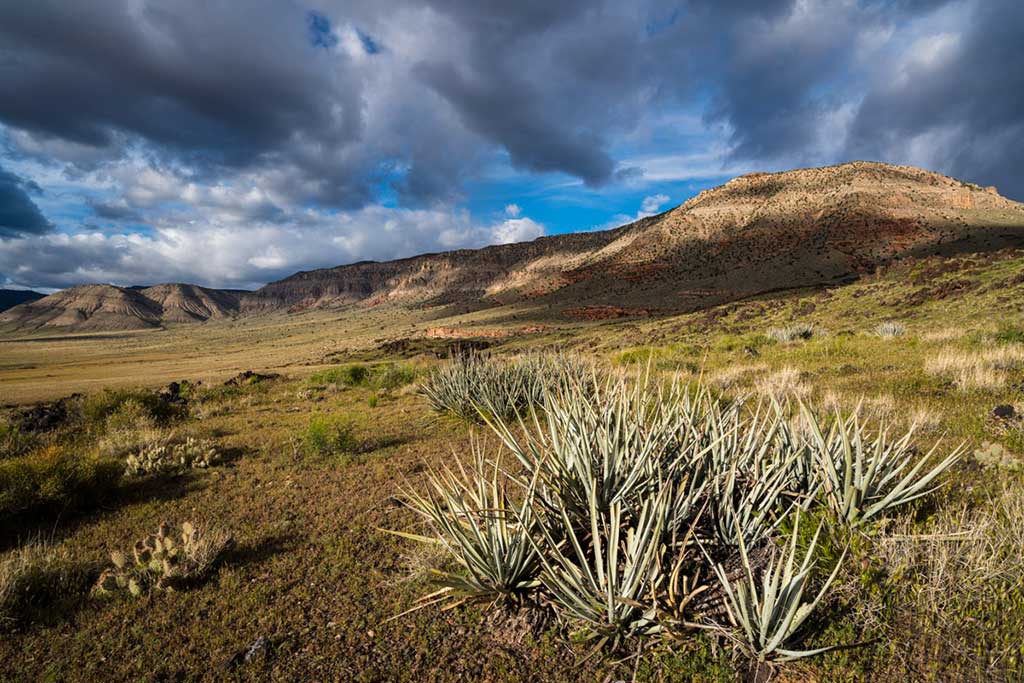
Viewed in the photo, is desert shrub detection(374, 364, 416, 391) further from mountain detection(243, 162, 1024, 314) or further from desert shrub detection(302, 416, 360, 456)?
mountain detection(243, 162, 1024, 314)

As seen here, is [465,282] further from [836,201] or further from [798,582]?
[798,582]

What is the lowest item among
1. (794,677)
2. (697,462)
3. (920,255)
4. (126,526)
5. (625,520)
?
(126,526)

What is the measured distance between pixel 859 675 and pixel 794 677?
278mm

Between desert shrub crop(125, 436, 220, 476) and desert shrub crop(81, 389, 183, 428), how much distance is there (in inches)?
159

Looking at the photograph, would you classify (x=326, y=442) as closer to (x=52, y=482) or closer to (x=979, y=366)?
(x=52, y=482)

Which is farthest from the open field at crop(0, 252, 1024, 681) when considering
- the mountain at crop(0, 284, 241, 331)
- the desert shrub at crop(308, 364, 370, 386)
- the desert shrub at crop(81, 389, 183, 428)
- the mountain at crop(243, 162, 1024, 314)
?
the mountain at crop(0, 284, 241, 331)

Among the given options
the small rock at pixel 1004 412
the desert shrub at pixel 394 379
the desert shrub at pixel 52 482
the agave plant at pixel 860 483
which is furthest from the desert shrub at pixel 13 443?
the small rock at pixel 1004 412

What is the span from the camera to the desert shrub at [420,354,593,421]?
8.05 meters

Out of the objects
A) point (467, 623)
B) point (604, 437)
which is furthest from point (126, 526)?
point (604, 437)

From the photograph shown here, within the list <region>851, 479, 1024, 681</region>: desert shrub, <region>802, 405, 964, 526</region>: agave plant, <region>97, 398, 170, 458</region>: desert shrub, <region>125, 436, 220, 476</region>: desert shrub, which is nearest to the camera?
<region>851, 479, 1024, 681</region>: desert shrub

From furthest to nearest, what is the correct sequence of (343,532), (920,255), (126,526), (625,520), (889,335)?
(920,255) → (889,335) → (126,526) → (343,532) → (625,520)

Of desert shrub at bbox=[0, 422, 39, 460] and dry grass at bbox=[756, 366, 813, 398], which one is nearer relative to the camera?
dry grass at bbox=[756, 366, 813, 398]

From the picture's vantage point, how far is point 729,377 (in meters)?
9.54

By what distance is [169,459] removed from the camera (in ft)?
22.5
